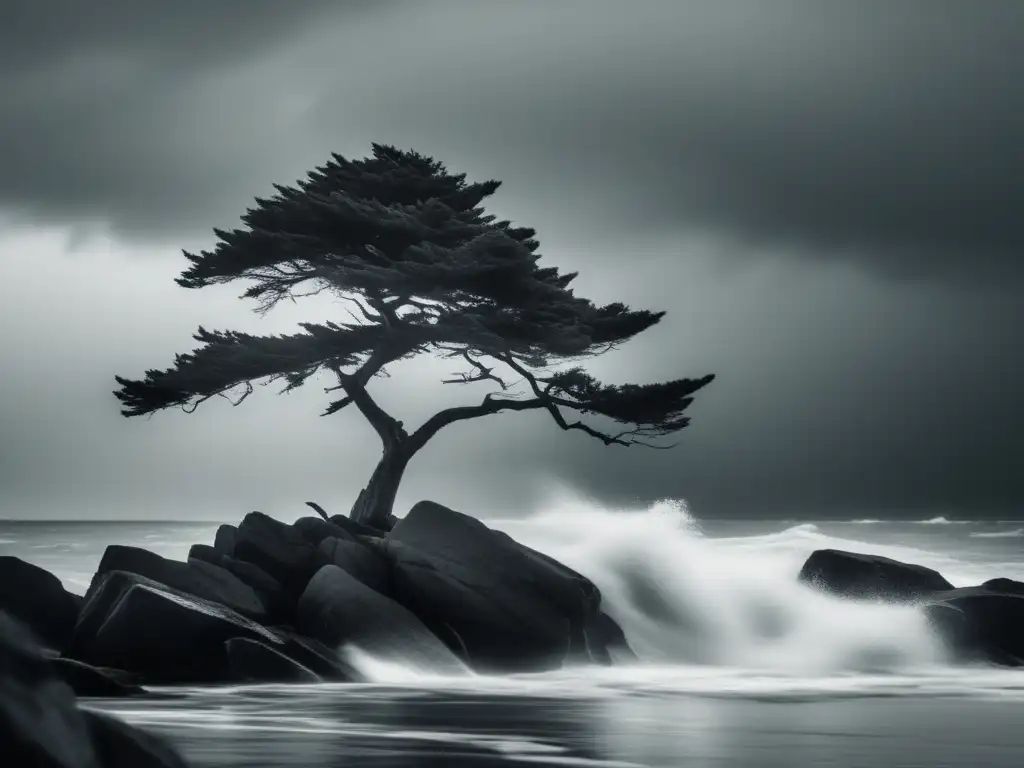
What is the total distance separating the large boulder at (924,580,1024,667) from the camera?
63.0ft

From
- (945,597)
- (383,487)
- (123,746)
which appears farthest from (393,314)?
(123,746)

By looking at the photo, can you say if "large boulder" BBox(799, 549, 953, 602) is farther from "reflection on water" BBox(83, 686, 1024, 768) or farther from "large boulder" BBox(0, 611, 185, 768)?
"large boulder" BBox(0, 611, 185, 768)

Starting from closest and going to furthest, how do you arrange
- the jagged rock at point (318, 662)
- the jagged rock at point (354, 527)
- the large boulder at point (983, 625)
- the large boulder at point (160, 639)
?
the large boulder at point (160, 639) → the jagged rock at point (318, 662) → the large boulder at point (983, 625) → the jagged rock at point (354, 527)

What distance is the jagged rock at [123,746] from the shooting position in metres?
4.91

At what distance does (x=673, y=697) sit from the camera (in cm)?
1351

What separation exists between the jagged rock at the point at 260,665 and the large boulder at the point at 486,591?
2.95 m

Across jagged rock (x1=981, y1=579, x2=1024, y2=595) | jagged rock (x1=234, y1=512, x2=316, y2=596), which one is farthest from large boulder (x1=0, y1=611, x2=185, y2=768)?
jagged rock (x1=981, y1=579, x2=1024, y2=595)

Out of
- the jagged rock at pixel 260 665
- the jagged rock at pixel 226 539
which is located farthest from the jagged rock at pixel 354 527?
the jagged rock at pixel 260 665

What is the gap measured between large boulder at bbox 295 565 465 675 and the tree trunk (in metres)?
5.28

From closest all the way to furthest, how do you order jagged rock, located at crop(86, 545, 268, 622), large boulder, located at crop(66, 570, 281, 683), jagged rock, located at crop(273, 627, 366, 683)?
large boulder, located at crop(66, 570, 281, 683) → jagged rock, located at crop(273, 627, 366, 683) → jagged rock, located at crop(86, 545, 268, 622)

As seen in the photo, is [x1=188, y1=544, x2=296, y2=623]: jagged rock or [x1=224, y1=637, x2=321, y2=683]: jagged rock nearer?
[x1=224, y1=637, x2=321, y2=683]: jagged rock

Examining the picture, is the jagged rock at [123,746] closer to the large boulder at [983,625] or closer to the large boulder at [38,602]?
the large boulder at [38,602]

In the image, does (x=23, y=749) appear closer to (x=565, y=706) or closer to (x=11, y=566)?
(x=565, y=706)

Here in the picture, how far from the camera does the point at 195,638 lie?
14.4 metres
